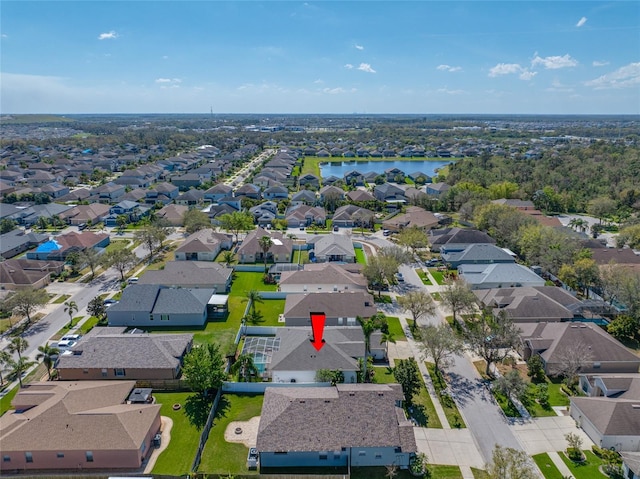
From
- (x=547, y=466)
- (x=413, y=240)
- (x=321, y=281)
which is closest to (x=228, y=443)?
(x=547, y=466)

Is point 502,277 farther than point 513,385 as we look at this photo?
Yes

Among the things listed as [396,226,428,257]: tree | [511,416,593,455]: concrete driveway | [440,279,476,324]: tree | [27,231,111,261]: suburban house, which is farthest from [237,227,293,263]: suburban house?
[511,416,593,455]: concrete driveway

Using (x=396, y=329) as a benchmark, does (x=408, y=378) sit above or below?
above

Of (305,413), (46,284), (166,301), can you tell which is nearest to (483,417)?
(305,413)

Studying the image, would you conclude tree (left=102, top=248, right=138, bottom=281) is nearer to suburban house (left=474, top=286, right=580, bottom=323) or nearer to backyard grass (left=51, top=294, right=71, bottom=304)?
backyard grass (left=51, top=294, right=71, bottom=304)

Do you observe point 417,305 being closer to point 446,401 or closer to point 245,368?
point 446,401

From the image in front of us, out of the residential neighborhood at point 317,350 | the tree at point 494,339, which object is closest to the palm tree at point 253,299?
the residential neighborhood at point 317,350

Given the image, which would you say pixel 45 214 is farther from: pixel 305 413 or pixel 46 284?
pixel 305 413

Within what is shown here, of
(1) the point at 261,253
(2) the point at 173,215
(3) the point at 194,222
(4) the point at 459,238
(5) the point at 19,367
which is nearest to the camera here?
(5) the point at 19,367
